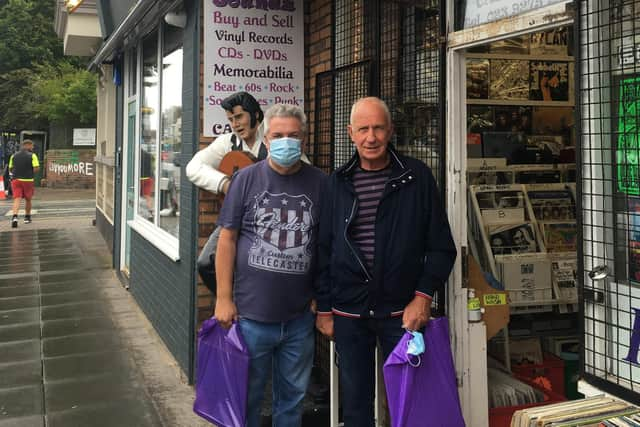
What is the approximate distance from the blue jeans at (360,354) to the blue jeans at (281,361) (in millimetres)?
252

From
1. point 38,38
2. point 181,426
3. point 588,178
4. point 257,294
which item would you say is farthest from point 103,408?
point 38,38

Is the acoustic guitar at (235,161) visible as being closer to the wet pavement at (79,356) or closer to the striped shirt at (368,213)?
the striped shirt at (368,213)

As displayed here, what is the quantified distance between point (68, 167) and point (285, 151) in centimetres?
2722

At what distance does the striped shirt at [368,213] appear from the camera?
8.95 feet

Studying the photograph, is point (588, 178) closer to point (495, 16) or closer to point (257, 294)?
point (495, 16)

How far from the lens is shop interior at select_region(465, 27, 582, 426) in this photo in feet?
13.0

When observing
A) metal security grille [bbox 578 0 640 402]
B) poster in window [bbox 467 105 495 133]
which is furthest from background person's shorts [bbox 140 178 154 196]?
metal security grille [bbox 578 0 640 402]

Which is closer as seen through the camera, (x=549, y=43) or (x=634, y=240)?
(x=634, y=240)

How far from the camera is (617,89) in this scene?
2.19 metres

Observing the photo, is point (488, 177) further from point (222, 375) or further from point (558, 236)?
point (222, 375)

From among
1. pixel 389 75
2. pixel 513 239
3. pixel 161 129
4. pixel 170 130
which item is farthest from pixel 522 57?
pixel 161 129

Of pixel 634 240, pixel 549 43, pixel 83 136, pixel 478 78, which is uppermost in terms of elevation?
pixel 83 136

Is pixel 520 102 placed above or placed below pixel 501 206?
above

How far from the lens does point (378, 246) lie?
106 inches
